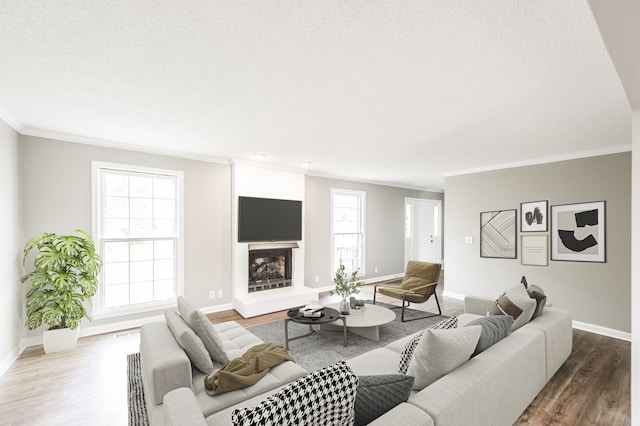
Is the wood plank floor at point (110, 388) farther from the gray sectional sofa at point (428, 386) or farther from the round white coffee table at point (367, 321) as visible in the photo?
the round white coffee table at point (367, 321)

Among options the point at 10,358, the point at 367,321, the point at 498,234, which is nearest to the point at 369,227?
the point at 498,234

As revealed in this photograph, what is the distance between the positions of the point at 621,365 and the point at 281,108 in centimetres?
431

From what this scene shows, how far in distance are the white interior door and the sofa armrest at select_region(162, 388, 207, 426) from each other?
7279mm

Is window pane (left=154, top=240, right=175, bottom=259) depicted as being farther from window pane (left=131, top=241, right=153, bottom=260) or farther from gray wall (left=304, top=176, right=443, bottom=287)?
gray wall (left=304, top=176, right=443, bottom=287)

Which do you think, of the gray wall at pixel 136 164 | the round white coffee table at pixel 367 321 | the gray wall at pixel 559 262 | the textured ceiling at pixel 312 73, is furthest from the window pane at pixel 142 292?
the gray wall at pixel 559 262

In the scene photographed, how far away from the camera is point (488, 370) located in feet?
5.46

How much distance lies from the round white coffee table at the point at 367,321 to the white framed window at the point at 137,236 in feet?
8.23

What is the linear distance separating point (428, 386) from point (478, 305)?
2.48 metres

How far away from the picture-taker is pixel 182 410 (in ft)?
4.30

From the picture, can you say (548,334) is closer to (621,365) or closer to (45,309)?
(621,365)

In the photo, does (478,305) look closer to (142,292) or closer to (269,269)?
(269,269)

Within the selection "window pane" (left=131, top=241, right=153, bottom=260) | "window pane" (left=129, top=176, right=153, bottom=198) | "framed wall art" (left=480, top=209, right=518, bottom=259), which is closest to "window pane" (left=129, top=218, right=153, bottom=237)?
"window pane" (left=131, top=241, right=153, bottom=260)

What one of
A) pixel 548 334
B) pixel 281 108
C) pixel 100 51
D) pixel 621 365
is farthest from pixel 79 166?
pixel 621 365

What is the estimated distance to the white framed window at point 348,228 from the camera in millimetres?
6669
